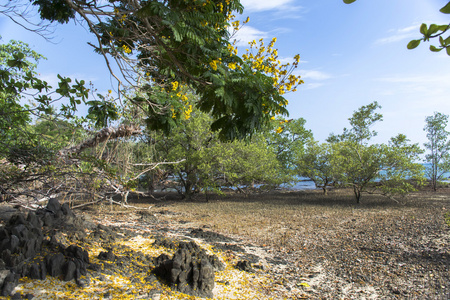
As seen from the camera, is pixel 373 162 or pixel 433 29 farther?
pixel 373 162

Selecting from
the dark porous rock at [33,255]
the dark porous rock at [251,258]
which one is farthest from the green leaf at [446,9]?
the dark porous rock at [251,258]

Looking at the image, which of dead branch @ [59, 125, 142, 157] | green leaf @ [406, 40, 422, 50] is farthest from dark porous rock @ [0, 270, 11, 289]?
dead branch @ [59, 125, 142, 157]

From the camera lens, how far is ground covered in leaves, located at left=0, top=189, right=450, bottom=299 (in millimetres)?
3771

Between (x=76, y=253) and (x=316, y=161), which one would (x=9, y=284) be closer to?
(x=76, y=253)

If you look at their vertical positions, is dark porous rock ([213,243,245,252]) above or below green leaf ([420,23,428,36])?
below

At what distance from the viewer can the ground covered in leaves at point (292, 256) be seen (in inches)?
148

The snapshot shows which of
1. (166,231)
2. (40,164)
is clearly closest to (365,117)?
(166,231)

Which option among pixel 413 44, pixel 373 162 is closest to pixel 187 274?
pixel 413 44

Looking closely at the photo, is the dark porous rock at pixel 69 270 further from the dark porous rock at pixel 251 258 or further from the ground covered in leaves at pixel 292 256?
the dark porous rock at pixel 251 258

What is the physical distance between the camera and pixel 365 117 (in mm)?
13109

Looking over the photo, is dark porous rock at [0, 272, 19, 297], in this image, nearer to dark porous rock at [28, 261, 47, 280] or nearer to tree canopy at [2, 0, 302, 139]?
dark porous rock at [28, 261, 47, 280]

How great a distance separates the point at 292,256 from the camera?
5770mm

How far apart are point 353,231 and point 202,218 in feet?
14.3

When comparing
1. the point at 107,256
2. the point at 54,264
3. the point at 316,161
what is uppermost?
the point at 316,161
